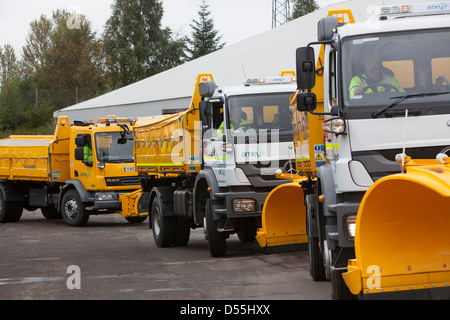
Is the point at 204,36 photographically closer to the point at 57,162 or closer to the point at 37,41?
the point at 37,41

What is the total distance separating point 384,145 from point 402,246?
1119 mm

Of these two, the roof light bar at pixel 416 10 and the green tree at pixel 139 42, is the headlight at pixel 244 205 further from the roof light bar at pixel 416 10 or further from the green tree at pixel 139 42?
the green tree at pixel 139 42

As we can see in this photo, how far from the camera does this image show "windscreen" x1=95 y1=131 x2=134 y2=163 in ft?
69.9

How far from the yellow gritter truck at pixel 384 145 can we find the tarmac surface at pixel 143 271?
5.83 feet

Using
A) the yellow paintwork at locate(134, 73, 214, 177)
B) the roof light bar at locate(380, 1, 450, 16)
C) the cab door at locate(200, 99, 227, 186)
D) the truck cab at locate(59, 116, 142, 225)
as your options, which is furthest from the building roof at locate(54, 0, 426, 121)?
the roof light bar at locate(380, 1, 450, 16)

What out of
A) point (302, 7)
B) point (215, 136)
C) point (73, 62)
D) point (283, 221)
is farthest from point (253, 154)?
point (302, 7)

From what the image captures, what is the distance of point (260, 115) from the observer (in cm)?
A: 1270

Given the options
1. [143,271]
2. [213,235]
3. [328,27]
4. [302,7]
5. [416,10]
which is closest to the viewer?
[416,10]

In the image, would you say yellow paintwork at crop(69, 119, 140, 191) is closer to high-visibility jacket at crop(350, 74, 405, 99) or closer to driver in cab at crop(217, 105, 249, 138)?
driver in cab at crop(217, 105, 249, 138)

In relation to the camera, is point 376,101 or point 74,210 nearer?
point 376,101

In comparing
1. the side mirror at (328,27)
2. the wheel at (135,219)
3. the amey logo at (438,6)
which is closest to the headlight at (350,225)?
the side mirror at (328,27)

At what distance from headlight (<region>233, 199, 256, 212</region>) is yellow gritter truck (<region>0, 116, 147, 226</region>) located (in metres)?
8.02

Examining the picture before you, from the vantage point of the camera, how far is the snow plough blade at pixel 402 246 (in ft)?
20.7
